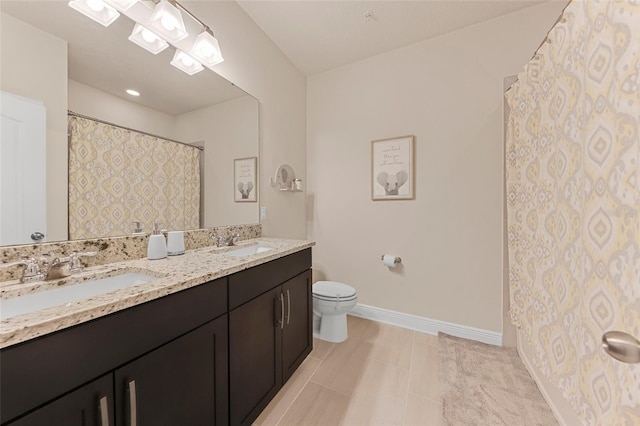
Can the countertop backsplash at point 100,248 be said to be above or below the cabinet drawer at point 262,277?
above

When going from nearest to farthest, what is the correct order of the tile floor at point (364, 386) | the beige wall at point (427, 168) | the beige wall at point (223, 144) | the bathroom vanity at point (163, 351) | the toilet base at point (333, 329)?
1. the bathroom vanity at point (163, 351)
2. the tile floor at point (364, 386)
3. the beige wall at point (223, 144)
4. the beige wall at point (427, 168)
5. the toilet base at point (333, 329)

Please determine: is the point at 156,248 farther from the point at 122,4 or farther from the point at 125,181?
the point at 122,4

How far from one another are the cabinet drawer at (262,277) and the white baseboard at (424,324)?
3.76ft

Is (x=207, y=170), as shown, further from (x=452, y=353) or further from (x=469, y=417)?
(x=452, y=353)

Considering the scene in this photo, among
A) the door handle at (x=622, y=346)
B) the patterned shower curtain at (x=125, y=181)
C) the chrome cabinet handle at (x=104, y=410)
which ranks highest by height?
the patterned shower curtain at (x=125, y=181)

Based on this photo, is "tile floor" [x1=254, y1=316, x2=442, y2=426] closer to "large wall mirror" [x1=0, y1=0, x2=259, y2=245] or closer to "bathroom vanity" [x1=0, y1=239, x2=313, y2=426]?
"bathroom vanity" [x1=0, y1=239, x2=313, y2=426]

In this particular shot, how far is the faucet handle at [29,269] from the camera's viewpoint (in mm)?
794

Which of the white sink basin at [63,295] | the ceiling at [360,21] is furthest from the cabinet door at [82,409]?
the ceiling at [360,21]

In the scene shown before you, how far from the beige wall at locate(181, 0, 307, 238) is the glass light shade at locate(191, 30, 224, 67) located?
0.13 metres

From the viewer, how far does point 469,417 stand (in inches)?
48.6

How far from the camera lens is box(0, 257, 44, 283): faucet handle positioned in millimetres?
794

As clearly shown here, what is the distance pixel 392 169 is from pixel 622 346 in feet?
6.32

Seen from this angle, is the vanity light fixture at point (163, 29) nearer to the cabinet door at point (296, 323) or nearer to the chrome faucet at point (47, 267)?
the chrome faucet at point (47, 267)

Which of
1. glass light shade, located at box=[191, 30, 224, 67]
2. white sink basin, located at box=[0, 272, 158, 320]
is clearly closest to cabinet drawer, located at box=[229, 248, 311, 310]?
white sink basin, located at box=[0, 272, 158, 320]
